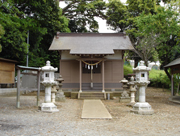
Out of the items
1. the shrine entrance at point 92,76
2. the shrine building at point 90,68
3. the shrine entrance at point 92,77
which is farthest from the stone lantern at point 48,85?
the shrine entrance at point 92,76

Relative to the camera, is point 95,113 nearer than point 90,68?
Yes

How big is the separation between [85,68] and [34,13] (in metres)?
6.71

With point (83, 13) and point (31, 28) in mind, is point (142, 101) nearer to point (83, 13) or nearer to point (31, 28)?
point (31, 28)

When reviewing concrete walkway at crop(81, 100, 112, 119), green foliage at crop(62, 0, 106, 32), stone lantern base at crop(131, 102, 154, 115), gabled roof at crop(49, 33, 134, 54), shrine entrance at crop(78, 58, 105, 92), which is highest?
green foliage at crop(62, 0, 106, 32)

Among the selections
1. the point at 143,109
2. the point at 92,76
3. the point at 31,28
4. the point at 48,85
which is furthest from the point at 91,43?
the point at 143,109

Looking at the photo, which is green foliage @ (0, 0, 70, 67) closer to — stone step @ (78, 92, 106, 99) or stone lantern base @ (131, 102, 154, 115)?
stone step @ (78, 92, 106, 99)

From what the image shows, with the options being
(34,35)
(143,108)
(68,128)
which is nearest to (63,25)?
(34,35)

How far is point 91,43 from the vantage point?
1744 cm

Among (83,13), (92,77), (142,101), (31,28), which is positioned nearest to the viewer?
(142,101)

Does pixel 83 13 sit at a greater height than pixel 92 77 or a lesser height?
greater

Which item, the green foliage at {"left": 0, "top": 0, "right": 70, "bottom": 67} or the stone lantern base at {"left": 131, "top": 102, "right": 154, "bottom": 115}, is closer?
the stone lantern base at {"left": 131, "top": 102, "right": 154, "bottom": 115}

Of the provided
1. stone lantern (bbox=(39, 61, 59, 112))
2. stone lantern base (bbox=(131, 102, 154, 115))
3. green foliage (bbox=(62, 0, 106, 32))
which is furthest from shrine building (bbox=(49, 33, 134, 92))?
green foliage (bbox=(62, 0, 106, 32))

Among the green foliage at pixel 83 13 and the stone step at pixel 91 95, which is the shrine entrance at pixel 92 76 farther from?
the green foliage at pixel 83 13

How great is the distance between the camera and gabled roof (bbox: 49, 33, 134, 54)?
622 inches
